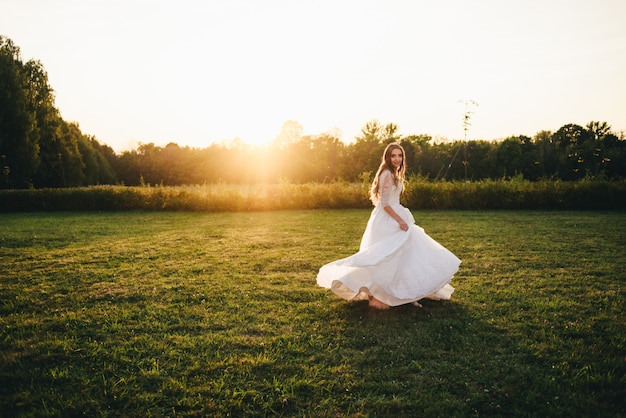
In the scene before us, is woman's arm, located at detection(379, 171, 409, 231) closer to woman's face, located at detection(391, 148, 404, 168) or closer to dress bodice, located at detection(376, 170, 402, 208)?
dress bodice, located at detection(376, 170, 402, 208)

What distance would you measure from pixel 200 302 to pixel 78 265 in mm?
4307

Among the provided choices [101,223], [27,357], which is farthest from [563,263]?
[101,223]

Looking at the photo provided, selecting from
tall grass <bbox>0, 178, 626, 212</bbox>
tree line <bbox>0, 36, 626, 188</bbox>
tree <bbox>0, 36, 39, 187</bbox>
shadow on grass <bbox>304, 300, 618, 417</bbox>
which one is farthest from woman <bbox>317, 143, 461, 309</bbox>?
tree <bbox>0, 36, 39, 187</bbox>

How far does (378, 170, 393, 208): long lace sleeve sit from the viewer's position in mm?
5402

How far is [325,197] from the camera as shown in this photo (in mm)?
20438

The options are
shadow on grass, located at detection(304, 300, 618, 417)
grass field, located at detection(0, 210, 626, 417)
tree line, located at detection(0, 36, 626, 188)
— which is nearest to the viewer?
shadow on grass, located at detection(304, 300, 618, 417)

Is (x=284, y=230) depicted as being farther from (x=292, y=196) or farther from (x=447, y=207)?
(x=447, y=207)

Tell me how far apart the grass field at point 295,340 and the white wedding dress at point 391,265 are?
39 centimetres

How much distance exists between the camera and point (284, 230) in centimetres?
1316

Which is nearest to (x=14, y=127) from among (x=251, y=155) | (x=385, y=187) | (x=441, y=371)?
(x=251, y=155)

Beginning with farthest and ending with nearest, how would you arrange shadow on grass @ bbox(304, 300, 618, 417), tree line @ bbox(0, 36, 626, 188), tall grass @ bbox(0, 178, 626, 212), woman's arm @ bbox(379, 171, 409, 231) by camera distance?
tree line @ bbox(0, 36, 626, 188) < tall grass @ bbox(0, 178, 626, 212) < woman's arm @ bbox(379, 171, 409, 231) < shadow on grass @ bbox(304, 300, 618, 417)

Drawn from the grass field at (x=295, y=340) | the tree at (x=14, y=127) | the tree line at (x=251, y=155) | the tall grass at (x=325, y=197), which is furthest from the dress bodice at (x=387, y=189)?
the tree at (x=14, y=127)

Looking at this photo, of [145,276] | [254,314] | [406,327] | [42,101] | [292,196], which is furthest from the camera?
[42,101]

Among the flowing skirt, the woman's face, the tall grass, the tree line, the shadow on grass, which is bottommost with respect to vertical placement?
the shadow on grass
